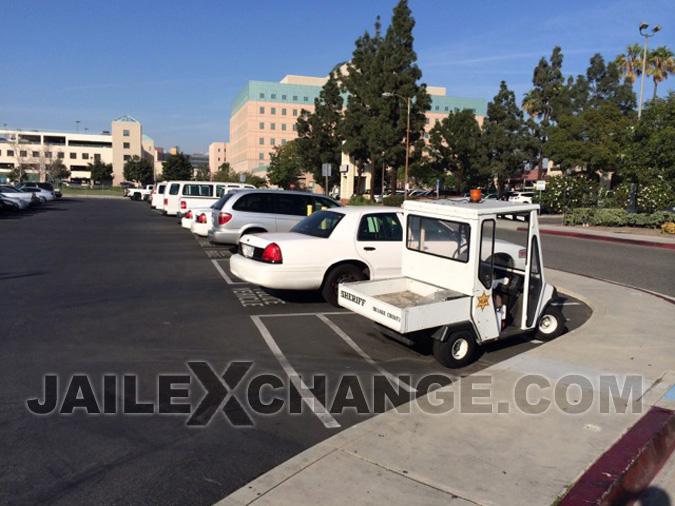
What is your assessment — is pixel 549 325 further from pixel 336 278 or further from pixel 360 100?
pixel 360 100

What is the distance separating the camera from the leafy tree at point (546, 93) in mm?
59625

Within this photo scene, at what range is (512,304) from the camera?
22.5 ft

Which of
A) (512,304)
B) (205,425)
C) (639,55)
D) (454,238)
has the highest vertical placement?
(639,55)

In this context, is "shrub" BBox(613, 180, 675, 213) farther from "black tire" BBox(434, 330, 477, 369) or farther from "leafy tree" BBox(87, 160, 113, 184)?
"leafy tree" BBox(87, 160, 113, 184)

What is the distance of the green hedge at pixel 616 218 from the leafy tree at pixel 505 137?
31.8 metres

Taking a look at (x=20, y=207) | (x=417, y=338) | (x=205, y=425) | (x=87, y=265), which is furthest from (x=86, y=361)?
(x=20, y=207)

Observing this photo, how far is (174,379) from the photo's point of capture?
5.47 m

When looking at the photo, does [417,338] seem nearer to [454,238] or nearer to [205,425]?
[454,238]

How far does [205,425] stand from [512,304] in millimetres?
4108

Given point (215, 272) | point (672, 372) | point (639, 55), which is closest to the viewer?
point (672, 372)

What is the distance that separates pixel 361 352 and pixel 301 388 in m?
1.39

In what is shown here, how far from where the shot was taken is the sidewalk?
11.5ft

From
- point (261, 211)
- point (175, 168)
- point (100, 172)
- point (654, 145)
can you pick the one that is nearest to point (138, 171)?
point (100, 172)

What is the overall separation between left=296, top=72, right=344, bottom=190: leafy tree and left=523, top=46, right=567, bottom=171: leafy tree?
72.0 feet
